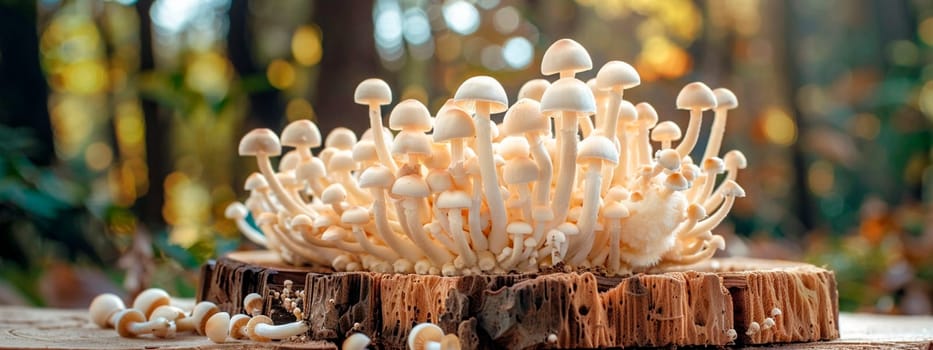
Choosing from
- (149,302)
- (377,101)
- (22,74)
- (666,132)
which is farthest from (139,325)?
(22,74)

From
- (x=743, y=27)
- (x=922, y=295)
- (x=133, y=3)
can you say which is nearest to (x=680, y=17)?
(x=743, y=27)

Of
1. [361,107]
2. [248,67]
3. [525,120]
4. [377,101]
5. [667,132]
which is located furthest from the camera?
[248,67]

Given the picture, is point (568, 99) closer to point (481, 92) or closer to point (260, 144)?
point (481, 92)

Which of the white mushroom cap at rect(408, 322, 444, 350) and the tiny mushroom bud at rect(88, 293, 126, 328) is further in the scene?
the tiny mushroom bud at rect(88, 293, 126, 328)

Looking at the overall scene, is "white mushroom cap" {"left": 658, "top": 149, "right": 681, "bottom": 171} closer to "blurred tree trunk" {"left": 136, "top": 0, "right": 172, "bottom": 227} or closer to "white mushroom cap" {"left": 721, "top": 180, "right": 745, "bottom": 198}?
"white mushroom cap" {"left": 721, "top": 180, "right": 745, "bottom": 198}

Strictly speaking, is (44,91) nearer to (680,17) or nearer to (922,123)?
(680,17)

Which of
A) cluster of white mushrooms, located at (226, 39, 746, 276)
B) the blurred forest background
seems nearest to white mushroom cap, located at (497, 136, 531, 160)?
cluster of white mushrooms, located at (226, 39, 746, 276)

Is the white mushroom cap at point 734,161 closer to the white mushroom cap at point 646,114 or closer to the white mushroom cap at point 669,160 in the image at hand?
the white mushroom cap at point 646,114
